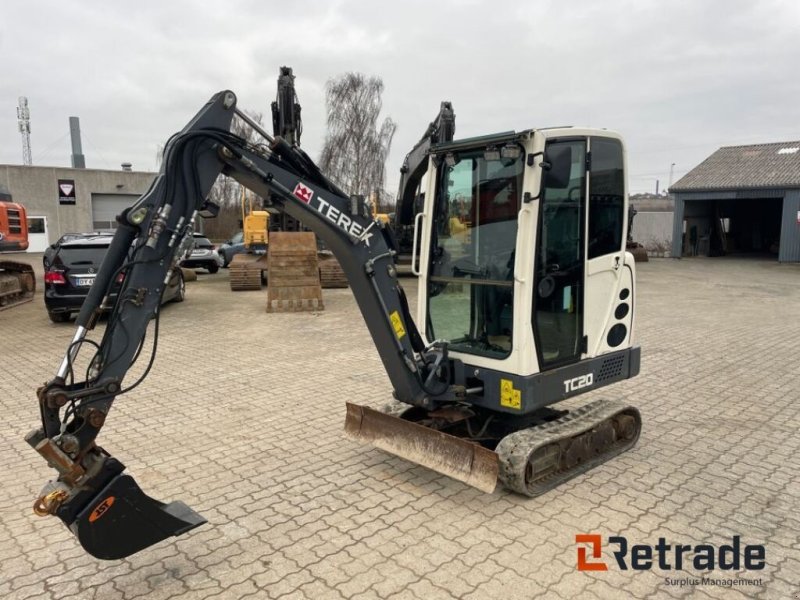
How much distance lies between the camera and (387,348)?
4.25 meters

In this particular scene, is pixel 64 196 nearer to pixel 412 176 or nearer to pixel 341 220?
pixel 412 176

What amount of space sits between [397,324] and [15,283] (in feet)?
43.7

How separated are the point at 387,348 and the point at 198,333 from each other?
6.87 meters

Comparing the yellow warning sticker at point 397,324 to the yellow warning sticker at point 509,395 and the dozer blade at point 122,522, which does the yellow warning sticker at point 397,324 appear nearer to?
the yellow warning sticker at point 509,395

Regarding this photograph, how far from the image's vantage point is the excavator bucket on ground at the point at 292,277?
12.5m

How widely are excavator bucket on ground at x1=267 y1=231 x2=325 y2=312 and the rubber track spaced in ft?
27.8

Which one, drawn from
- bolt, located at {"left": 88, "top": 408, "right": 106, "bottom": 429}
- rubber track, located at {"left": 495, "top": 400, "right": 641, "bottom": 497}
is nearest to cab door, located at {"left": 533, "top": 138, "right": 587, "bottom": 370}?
rubber track, located at {"left": 495, "top": 400, "right": 641, "bottom": 497}

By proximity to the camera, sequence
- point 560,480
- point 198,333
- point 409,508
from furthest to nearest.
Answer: point 198,333 < point 560,480 < point 409,508

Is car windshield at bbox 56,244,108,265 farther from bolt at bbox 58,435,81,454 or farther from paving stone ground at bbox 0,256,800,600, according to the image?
bolt at bbox 58,435,81,454

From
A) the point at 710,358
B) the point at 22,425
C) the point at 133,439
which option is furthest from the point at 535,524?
the point at 710,358

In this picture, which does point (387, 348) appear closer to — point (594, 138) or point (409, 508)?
point (409, 508)

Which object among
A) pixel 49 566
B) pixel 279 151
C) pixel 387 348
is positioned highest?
pixel 279 151

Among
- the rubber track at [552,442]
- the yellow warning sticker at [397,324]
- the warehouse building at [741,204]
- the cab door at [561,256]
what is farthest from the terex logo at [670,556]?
the warehouse building at [741,204]

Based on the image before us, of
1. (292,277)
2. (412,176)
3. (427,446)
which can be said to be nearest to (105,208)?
(292,277)
